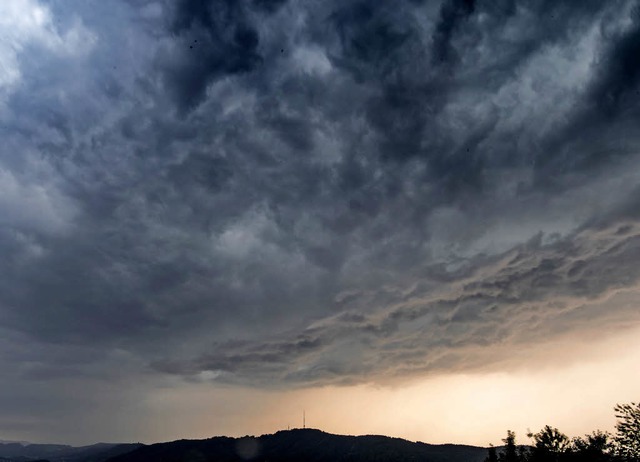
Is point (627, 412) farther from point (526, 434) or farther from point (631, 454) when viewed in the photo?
point (526, 434)

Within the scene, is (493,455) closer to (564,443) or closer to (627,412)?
(564,443)

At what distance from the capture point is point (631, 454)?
204 ft

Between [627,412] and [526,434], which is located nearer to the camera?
[627,412]

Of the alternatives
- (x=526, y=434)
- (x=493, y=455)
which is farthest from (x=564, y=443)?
(x=493, y=455)

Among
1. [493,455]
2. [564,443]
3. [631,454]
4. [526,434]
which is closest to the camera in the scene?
[631,454]

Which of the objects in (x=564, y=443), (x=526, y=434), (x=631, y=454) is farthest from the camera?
(x=526, y=434)

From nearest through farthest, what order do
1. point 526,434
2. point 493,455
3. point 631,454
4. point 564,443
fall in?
1. point 631,454
2. point 564,443
3. point 526,434
4. point 493,455

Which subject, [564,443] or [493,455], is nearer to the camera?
[564,443]

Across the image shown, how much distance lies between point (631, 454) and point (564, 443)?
2082 centimetres

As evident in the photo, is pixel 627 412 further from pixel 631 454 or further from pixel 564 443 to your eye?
pixel 564 443

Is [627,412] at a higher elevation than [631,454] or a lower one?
higher

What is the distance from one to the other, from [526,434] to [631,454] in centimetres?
2644

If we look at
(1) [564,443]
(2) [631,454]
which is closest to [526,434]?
(1) [564,443]

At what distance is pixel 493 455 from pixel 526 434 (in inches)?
432
